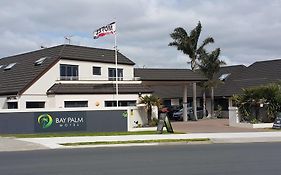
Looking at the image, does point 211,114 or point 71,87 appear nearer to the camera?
point 71,87

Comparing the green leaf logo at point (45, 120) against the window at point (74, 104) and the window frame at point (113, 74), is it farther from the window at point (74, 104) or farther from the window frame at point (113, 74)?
the window frame at point (113, 74)

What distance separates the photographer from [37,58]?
44.3m

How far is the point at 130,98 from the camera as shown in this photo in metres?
41.2

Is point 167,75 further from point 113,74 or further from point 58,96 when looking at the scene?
point 58,96

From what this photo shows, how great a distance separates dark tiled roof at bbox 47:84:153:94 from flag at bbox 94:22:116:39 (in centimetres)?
467

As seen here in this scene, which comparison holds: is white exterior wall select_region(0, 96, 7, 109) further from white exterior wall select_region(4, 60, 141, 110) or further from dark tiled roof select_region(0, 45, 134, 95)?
dark tiled roof select_region(0, 45, 134, 95)

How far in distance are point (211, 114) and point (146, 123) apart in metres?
18.6

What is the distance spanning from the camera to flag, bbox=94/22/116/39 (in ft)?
122

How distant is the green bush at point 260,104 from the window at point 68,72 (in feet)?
46.2

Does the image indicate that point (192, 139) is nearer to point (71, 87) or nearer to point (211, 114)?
point (71, 87)

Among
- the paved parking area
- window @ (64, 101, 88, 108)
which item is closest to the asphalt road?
the paved parking area

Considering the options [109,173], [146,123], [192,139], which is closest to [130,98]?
[146,123]

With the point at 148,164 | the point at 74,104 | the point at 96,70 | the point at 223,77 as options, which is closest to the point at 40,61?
the point at 96,70

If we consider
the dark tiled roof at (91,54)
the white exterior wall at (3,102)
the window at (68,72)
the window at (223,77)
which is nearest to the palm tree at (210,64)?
the window at (223,77)
